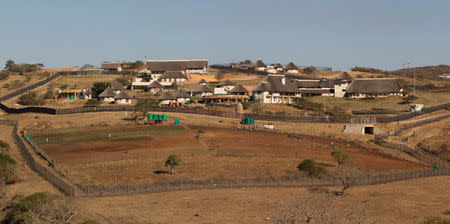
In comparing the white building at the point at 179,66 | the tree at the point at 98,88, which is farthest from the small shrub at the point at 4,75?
the white building at the point at 179,66

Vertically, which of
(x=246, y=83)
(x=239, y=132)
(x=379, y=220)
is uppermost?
(x=246, y=83)

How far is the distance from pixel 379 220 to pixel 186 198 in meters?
15.9

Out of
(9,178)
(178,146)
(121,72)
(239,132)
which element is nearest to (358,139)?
(239,132)

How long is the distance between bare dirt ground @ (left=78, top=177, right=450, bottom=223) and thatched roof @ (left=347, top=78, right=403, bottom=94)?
68.9 metres

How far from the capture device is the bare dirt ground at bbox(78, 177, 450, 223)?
37.7 metres

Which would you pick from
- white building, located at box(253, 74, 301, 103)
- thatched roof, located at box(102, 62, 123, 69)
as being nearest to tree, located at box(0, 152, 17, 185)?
white building, located at box(253, 74, 301, 103)

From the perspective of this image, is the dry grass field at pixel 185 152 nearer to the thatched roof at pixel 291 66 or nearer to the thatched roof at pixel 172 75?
the thatched roof at pixel 172 75

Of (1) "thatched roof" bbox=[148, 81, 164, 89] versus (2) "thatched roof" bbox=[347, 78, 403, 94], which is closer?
(2) "thatched roof" bbox=[347, 78, 403, 94]

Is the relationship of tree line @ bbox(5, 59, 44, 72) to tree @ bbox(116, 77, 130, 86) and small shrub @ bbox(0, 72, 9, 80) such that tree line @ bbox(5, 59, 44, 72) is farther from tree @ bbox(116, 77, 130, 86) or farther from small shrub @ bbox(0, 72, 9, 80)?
tree @ bbox(116, 77, 130, 86)

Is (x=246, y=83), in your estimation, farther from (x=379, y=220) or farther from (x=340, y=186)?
(x=379, y=220)

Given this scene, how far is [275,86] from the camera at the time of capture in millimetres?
113125

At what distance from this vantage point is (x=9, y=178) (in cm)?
4700

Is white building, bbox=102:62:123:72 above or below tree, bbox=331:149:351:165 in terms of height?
above

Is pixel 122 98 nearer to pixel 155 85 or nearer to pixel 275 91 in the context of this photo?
pixel 155 85
